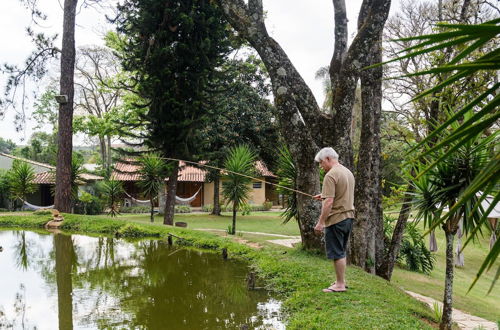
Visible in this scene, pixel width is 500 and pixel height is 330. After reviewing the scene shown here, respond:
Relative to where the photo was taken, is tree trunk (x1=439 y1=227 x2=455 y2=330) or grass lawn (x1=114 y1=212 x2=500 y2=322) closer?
tree trunk (x1=439 y1=227 x2=455 y2=330)

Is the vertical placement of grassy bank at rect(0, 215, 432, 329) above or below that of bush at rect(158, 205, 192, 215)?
below

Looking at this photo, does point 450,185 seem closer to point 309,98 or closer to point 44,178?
point 309,98

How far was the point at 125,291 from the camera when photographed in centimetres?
500

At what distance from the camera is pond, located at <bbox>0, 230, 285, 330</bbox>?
13.1 feet

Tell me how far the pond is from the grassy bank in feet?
1.02

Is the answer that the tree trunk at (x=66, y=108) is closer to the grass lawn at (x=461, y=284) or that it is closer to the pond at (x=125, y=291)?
the pond at (x=125, y=291)

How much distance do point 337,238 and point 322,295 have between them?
0.66 m

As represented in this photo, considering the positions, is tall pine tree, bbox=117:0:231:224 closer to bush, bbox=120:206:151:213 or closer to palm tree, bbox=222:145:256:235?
palm tree, bbox=222:145:256:235

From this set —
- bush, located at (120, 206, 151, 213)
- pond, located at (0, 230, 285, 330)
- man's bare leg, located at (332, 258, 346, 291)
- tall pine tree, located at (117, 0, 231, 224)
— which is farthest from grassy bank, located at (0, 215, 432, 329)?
bush, located at (120, 206, 151, 213)

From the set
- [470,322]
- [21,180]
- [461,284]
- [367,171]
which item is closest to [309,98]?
[367,171]

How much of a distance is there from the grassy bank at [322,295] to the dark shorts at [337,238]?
478 millimetres

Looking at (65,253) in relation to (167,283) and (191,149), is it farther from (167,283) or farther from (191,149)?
(191,149)

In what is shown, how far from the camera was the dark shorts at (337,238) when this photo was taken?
173 inches

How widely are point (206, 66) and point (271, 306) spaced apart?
889cm
